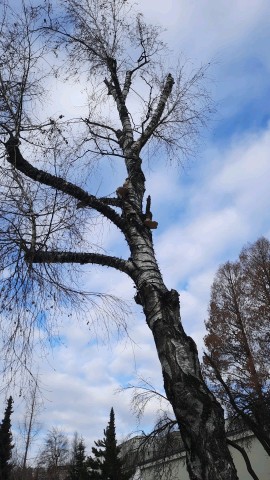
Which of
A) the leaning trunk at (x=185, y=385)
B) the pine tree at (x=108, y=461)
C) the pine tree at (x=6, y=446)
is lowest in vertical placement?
the leaning trunk at (x=185, y=385)

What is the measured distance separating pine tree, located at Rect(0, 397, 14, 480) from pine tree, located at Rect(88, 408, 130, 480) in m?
12.5

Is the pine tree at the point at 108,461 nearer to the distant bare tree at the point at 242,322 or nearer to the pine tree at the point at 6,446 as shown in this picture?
the distant bare tree at the point at 242,322

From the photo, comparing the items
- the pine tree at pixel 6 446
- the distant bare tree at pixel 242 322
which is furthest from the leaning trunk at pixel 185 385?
the pine tree at pixel 6 446

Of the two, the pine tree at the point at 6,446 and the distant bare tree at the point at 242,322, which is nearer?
the distant bare tree at the point at 242,322

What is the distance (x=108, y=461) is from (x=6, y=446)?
16.3 m

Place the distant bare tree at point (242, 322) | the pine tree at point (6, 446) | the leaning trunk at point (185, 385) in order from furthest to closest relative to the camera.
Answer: the pine tree at point (6, 446) < the distant bare tree at point (242, 322) < the leaning trunk at point (185, 385)

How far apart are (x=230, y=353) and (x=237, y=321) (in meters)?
1.48

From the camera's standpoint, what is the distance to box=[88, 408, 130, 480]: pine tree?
16.3 metres

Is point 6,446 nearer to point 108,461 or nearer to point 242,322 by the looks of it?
point 108,461

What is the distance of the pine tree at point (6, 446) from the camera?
93.4ft

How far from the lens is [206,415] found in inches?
112

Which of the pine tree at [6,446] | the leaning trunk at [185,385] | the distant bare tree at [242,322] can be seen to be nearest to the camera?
the leaning trunk at [185,385]

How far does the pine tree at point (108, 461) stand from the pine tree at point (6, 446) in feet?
41.0

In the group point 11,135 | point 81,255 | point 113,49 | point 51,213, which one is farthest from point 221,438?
point 113,49
